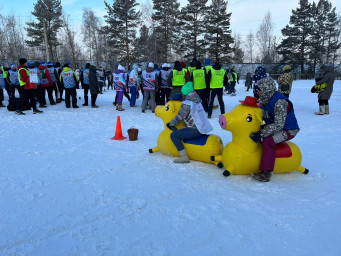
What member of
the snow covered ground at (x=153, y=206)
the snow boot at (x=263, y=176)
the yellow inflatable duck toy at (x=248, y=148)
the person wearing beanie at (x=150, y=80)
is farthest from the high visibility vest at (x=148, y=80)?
the snow boot at (x=263, y=176)

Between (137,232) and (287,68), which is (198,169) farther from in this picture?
(287,68)

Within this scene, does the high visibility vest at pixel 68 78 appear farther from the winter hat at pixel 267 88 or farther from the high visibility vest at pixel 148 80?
the winter hat at pixel 267 88

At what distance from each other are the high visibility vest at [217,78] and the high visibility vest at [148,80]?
7.79ft

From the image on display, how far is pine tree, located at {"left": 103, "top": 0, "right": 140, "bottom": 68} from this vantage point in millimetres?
31953

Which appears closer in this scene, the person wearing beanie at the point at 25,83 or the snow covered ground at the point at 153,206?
the snow covered ground at the point at 153,206

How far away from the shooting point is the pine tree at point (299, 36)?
121ft

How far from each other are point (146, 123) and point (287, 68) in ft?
16.4

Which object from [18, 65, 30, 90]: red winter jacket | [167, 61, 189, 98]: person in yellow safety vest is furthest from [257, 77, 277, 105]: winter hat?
[18, 65, 30, 90]: red winter jacket

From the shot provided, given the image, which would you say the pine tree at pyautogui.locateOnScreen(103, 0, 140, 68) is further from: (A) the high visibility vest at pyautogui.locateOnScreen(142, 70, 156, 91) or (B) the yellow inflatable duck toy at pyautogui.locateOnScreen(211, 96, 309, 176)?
(B) the yellow inflatable duck toy at pyautogui.locateOnScreen(211, 96, 309, 176)

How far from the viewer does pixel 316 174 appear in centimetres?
407

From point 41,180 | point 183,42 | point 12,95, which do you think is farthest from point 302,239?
point 183,42

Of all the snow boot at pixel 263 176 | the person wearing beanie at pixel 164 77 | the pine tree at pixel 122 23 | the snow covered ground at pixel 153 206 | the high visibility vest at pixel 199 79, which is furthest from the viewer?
the pine tree at pixel 122 23

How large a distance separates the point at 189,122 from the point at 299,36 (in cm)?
4052

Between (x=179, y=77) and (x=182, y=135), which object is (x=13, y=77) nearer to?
(x=179, y=77)
